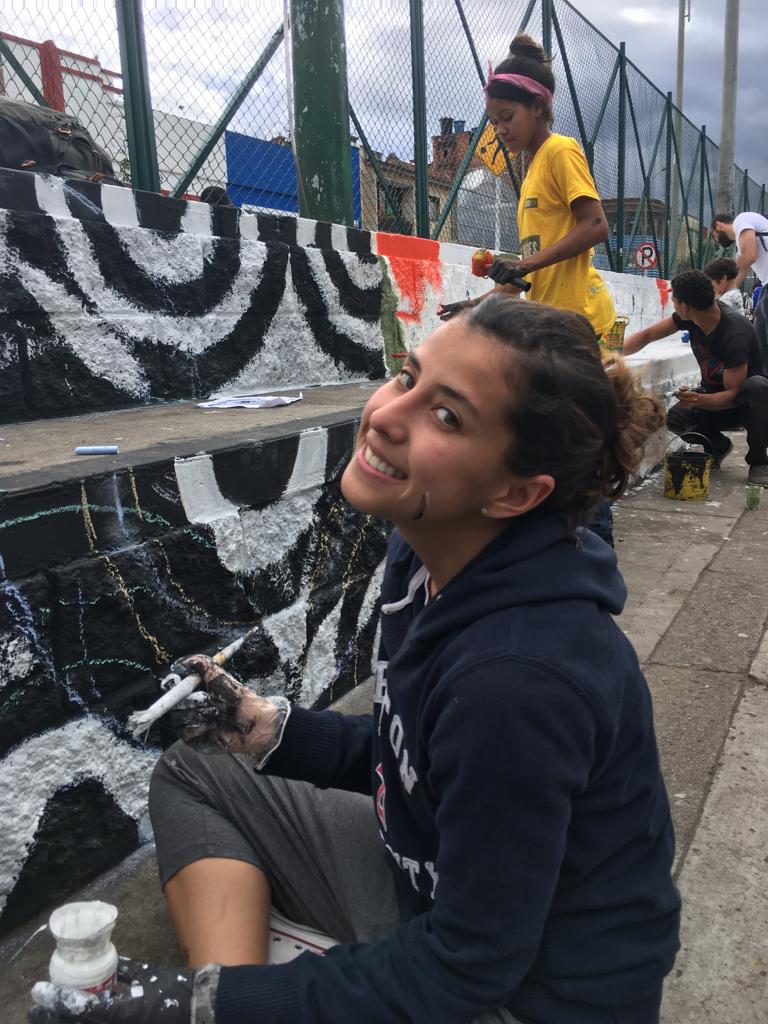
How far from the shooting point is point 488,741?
102cm

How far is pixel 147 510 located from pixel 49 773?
596 mm

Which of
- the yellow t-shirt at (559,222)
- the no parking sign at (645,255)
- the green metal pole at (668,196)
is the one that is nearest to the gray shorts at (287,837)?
the yellow t-shirt at (559,222)

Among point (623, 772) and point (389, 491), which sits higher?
point (389, 491)

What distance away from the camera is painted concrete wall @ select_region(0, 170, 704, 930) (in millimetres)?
1773

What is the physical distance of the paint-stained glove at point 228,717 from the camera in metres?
1.48

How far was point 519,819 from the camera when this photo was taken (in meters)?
1.02

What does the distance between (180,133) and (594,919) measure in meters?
3.62

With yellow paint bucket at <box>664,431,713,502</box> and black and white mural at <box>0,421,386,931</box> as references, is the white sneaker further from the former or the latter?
yellow paint bucket at <box>664,431,713,502</box>

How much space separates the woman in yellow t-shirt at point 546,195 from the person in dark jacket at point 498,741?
2112mm

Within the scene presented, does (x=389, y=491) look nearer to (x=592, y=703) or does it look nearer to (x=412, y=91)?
(x=592, y=703)

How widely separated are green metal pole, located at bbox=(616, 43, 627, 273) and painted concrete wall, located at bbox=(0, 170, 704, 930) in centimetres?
640

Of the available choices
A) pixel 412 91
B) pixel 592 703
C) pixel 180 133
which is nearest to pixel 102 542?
pixel 592 703

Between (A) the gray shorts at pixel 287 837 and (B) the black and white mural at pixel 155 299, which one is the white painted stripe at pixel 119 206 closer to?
(B) the black and white mural at pixel 155 299

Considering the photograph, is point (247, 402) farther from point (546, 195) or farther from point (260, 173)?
point (260, 173)
